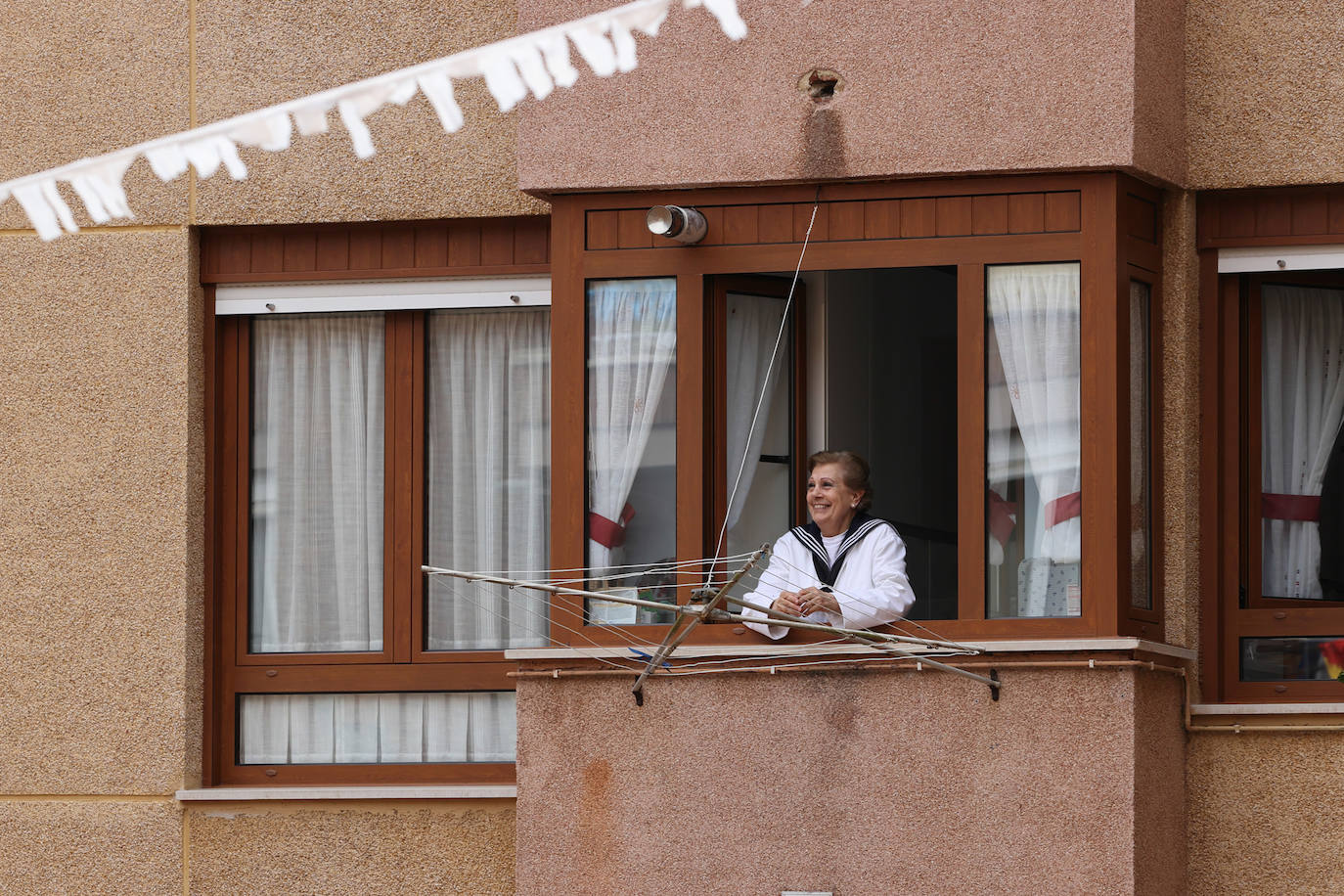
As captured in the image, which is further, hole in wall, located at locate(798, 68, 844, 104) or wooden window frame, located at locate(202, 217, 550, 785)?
wooden window frame, located at locate(202, 217, 550, 785)

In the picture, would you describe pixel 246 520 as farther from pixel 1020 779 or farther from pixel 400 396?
pixel 1020 779

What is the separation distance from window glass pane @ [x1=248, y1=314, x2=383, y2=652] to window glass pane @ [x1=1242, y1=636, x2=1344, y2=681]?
391 cm

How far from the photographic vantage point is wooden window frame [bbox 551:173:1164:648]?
28.5 feet

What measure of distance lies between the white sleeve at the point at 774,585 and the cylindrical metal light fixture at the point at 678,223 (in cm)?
131

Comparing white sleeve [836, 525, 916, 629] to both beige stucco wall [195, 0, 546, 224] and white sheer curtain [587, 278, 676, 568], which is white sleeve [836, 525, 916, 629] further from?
beige stucco wall [195, 0, 546, 224]

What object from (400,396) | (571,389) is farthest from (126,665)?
(571,389)

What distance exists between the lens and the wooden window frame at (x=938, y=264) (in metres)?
8.68

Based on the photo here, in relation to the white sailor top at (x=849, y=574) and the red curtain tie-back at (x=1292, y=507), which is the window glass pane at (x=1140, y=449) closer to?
the red curtain tie-back at (x=1292, y=507)

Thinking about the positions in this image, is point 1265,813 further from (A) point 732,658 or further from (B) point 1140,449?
(A) point 732,658

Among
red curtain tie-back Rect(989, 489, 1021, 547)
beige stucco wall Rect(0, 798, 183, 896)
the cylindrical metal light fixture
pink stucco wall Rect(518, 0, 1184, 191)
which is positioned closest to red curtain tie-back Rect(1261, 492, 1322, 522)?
red curtain tie-back Rect(989, 489, 1021, 547)

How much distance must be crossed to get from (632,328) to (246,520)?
2.28m

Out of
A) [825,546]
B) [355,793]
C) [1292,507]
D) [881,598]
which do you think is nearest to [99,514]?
[355,793]

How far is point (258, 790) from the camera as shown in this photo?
32.2 feet

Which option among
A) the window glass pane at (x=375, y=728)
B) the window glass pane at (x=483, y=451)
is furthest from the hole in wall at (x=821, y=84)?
the window glass pane at (x=375, y=728)
